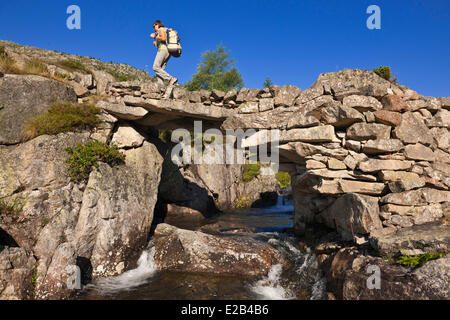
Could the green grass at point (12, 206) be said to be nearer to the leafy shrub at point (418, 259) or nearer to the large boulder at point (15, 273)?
the large boulder at point (15, 273)

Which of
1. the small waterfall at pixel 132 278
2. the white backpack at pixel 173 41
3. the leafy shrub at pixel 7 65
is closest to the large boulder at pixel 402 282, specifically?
the small waterfall at pixel 132 278

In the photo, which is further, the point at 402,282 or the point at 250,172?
the point at 250,172

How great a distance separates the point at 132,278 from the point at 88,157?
177 inches

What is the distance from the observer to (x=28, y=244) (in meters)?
7.25

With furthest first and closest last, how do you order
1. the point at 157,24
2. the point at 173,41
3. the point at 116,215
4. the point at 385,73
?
the point at 157,24, the point at 173,41, the point at 116,215, the point at 385,73

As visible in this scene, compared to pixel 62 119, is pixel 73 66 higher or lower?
higher

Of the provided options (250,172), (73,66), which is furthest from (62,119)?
(250,172)

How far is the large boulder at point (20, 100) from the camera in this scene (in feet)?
26.7

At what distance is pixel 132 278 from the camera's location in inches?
334

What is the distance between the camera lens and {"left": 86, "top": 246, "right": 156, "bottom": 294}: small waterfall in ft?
25.2

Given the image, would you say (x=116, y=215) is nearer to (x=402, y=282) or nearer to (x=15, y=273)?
(x=15, y=273)

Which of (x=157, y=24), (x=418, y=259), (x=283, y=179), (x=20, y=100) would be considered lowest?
(x=418, y=259)
